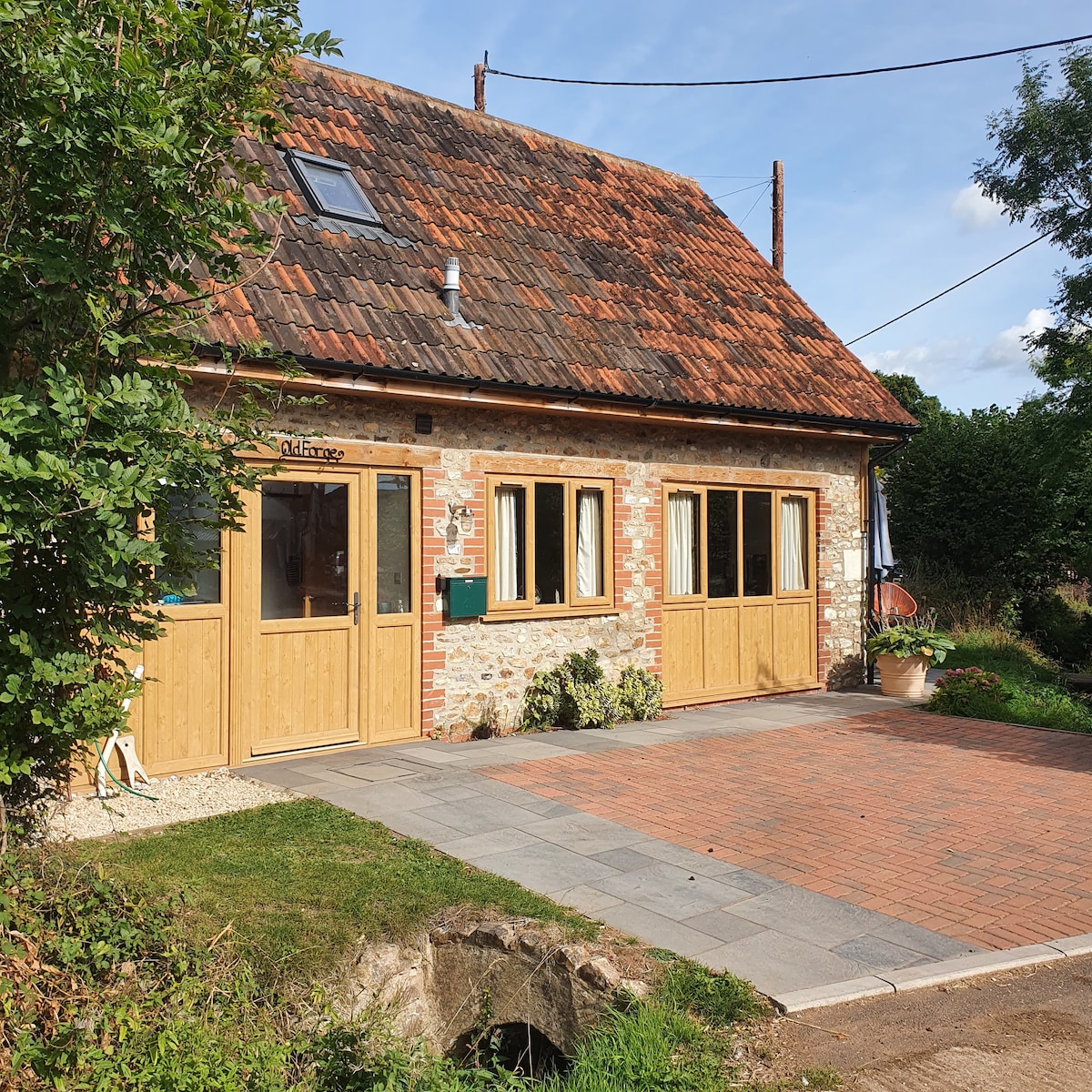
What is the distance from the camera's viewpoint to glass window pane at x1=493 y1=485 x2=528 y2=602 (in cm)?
951

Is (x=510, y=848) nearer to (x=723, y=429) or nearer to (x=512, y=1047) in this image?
(x=512, y=1047)

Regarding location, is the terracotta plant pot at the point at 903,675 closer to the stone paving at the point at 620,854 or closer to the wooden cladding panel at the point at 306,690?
the stone paving at the point at 620,854

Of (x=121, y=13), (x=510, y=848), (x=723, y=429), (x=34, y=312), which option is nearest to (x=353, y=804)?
(x=510, y=848)

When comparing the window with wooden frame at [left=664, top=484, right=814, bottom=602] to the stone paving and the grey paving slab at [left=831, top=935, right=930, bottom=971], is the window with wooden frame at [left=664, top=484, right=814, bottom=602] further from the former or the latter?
the grey paving slab at [left=831, top=935, right=930, bottom=971]

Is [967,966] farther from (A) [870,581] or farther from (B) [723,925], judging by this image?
(A) [870,581]

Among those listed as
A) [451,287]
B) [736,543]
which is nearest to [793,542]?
[736,543]

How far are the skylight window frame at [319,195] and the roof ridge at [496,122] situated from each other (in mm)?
1309

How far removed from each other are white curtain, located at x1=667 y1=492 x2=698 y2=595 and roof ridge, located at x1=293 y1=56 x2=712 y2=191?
562cm

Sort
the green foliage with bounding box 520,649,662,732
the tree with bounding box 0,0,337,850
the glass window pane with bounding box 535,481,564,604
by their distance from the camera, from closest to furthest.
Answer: the tree with bounding box 0,0,337,850, the green foliage with bounding box 520,649,662,732, the glass window pane with bounding box 535,481,564,604

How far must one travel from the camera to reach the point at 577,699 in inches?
380

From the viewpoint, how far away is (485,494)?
9.33 meters

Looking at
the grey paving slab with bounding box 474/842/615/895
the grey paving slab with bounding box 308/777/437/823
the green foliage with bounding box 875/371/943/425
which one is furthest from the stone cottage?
the green foliage with bounding box 875/371/943/425

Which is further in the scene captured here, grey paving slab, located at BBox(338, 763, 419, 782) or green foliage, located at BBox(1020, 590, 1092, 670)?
green foliage, located at BBox(1020, 590, 1092, 670)

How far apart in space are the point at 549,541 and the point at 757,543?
309 cm
